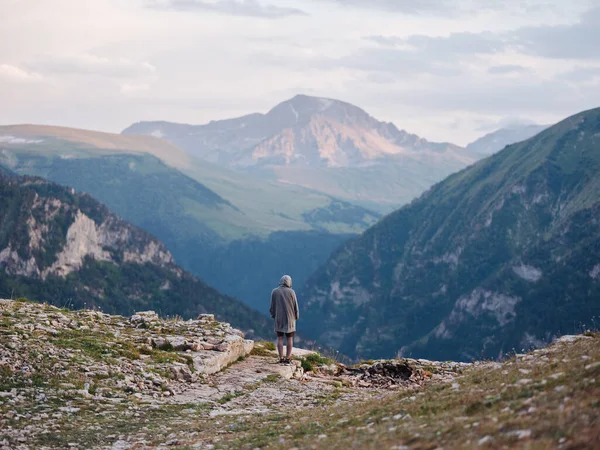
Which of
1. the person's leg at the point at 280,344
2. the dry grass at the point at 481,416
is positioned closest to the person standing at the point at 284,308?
the person's leg at the point at 280,344

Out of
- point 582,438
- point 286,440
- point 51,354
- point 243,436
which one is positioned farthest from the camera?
point 51,354

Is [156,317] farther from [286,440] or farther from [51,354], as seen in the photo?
[286,440]

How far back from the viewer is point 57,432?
817 inches

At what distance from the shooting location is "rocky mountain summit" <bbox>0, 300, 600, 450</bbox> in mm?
15250

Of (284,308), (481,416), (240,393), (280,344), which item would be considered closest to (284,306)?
(284,308)

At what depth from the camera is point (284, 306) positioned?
3222 cm

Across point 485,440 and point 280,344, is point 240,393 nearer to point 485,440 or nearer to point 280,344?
point 280,344

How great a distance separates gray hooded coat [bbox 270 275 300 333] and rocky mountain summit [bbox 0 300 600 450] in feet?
6.02

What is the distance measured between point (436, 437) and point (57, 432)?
11305 mm

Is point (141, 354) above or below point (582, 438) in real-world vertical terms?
below

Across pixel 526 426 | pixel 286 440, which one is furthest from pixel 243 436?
pixel 526 426

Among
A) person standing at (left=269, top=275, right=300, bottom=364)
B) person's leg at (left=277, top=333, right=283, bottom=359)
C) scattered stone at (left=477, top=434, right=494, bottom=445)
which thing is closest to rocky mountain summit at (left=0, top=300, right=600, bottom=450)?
scattered stone at (left=477, top=434, right=494, bottom=445)

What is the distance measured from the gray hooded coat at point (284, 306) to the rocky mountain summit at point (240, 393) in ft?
6.02

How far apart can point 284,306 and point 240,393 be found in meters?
5.56
